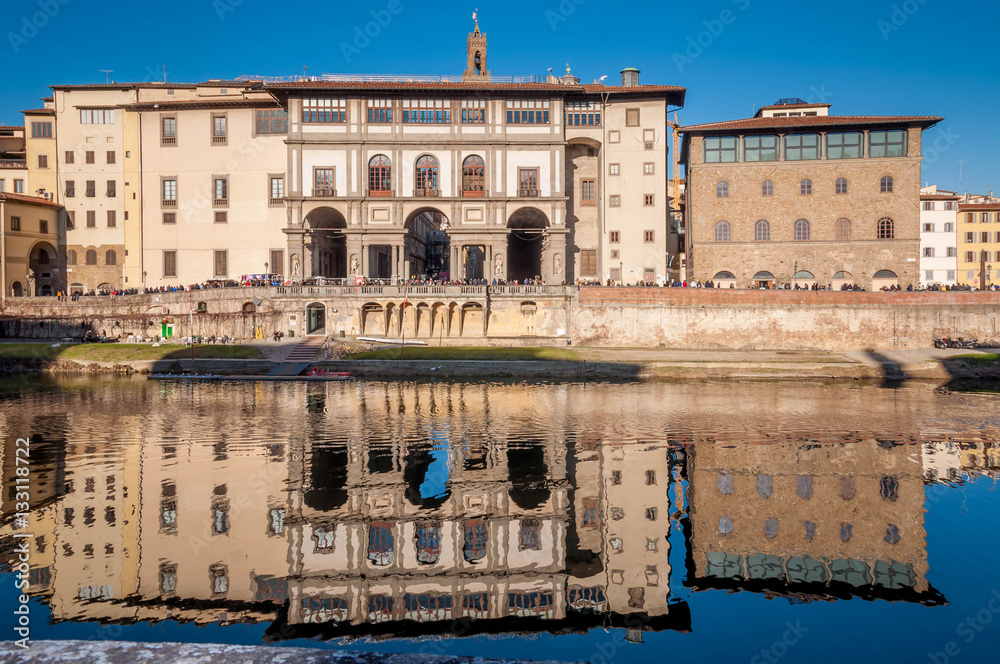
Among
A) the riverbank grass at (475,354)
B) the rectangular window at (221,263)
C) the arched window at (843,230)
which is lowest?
the riverbank grass at (475,354)

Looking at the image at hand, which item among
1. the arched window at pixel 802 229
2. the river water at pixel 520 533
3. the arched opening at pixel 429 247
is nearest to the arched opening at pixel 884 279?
the arched window at pixel 802 229

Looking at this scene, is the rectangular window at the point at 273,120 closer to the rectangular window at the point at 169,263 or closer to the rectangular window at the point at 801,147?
the rectangular window at the point at 169,263

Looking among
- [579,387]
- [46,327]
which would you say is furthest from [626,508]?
[46,327]

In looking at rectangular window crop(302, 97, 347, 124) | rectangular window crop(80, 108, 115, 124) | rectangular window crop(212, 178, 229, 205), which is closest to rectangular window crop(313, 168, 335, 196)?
rectangular window crop(302, 97, 347, 124)

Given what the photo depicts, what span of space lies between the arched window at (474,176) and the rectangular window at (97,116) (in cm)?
3471

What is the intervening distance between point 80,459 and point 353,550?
13.9 metres

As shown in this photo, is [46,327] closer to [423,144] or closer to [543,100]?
[423,144]

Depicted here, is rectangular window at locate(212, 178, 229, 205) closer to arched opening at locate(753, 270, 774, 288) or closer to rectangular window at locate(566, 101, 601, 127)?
rectangular window at locate(566, 101, 601, 127)

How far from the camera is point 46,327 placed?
2350 inches

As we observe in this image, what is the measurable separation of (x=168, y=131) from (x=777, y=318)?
57.3 meters

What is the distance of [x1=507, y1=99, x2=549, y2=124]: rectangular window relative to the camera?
204ft

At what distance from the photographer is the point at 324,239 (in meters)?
66.4

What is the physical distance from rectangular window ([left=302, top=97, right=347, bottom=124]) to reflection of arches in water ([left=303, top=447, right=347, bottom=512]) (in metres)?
42.4

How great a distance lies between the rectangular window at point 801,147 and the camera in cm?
6525
